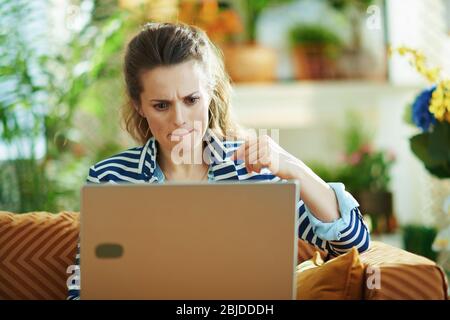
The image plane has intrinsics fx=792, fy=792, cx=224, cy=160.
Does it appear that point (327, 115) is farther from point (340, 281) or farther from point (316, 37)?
point (340, 281)

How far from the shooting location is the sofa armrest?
1294mm

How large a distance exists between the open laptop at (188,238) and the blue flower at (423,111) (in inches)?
42.0

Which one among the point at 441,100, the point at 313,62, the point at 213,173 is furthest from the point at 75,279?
the point at 313,62

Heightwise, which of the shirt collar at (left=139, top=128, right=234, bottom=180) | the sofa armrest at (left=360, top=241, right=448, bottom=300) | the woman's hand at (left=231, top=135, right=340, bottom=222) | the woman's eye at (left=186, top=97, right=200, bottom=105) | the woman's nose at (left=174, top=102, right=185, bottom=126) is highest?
the woman's eye at (left=186, top=97, right=200, bottom=105)

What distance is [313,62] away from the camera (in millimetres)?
4738

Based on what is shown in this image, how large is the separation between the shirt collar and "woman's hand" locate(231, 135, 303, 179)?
0.27 meters

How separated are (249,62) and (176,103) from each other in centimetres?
319

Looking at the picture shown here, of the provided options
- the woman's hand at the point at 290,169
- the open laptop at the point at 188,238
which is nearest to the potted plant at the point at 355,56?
the woman's hand at the point at 290,169

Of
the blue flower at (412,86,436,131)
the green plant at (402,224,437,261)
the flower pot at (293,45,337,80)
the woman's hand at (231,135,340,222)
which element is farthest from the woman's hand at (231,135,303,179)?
the flower pot at (293,45,337,80)

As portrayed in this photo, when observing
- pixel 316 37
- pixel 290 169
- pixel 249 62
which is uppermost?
pixel 316 37

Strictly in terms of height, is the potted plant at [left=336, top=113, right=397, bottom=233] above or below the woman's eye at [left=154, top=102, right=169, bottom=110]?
above

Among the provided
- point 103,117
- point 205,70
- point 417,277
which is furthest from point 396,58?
point 417,277

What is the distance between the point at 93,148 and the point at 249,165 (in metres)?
2.73

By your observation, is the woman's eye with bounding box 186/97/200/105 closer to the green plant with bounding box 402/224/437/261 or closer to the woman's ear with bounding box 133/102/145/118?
the woman's ear with bounding box 133/102/145/118
